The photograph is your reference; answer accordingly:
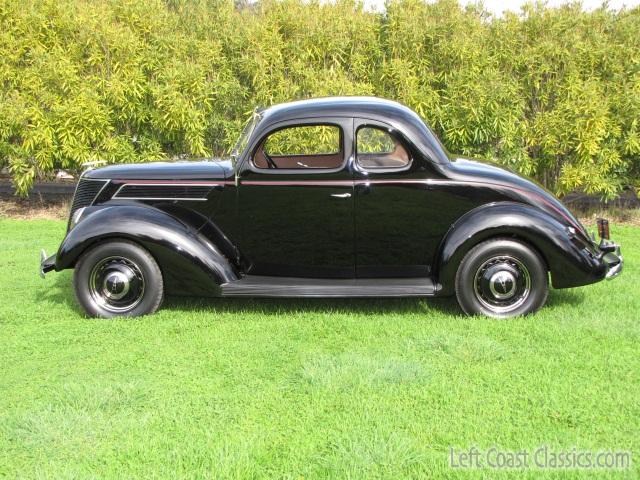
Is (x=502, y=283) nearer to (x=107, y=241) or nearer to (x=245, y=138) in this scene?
(x=245, y=138)

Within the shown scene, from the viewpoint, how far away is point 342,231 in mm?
5031

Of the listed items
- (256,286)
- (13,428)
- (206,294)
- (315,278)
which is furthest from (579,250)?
(13,428)

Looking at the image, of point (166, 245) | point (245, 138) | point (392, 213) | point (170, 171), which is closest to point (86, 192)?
point (170, 171)

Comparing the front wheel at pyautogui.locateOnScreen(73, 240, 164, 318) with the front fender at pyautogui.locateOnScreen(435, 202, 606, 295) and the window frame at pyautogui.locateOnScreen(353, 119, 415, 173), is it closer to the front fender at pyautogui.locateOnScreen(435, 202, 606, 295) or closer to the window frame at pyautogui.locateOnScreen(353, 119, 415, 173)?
the window frame at pyautogui.locateOnScreen(353, 119, 415, 173)

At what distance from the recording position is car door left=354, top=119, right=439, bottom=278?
16.2 feet

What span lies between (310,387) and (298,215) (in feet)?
5.47

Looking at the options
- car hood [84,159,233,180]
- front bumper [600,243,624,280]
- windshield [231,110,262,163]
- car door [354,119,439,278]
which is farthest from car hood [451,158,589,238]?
car hood [84,159,233,180]

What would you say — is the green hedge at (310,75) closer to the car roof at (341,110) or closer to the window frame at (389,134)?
the car roof at (341,110)

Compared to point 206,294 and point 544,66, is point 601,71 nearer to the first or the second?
point 544,66

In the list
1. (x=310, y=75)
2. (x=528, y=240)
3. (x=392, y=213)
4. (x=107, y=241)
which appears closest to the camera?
(x=528, y=240)

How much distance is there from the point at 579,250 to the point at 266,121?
2.69 m

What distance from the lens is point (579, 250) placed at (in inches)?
191

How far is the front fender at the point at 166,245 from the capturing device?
5008 mm

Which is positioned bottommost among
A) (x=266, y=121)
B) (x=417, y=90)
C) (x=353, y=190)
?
(x=353, y=190)
